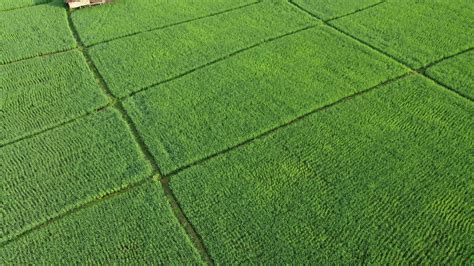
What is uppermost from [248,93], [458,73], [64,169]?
[64,169]

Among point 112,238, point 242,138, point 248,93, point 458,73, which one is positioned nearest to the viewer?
point 112,238

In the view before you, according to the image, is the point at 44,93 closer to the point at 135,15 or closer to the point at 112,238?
the point at 135,15

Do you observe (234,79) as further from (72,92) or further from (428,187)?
(428,187)

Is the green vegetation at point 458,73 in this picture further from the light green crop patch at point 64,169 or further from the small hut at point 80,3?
the small hut at point 80,3

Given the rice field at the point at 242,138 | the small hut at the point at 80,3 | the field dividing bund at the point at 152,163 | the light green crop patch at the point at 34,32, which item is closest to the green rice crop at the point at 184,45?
the rice field at the point at 242,138

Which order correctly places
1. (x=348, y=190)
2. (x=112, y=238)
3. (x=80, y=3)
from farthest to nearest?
(x=80, y=3) < (x=348, y=190) < (x=112, y=238)

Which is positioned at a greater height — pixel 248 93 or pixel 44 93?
pixel 44 93

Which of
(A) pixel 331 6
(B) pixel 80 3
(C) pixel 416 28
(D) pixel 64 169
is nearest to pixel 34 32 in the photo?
(B) pixel 80 3
